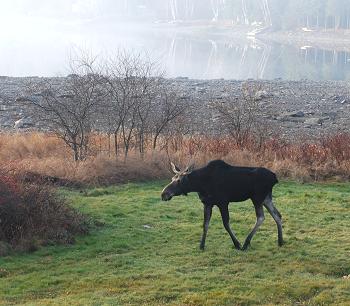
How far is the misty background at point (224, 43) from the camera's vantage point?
70750mm

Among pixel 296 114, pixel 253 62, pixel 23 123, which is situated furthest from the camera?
pixel 253 62

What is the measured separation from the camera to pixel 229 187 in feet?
40.0

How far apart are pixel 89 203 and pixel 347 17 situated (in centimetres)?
13477

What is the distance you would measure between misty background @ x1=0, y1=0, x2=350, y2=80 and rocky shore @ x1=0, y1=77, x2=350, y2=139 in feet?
36.9

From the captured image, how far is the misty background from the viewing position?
232 feet

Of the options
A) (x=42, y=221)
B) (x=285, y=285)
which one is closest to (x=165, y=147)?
(x=42, y=221)

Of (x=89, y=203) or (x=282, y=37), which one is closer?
(x=89, y=203)

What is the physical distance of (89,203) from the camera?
16547 mm

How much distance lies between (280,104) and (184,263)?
29950 millimetres

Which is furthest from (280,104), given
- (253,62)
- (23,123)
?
(253,62)

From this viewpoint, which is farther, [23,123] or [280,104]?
[280,104]

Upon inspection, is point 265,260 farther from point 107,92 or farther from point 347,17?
point 347,17

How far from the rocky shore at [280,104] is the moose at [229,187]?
712 inches

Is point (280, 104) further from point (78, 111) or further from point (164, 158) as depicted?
point (78, 111)
